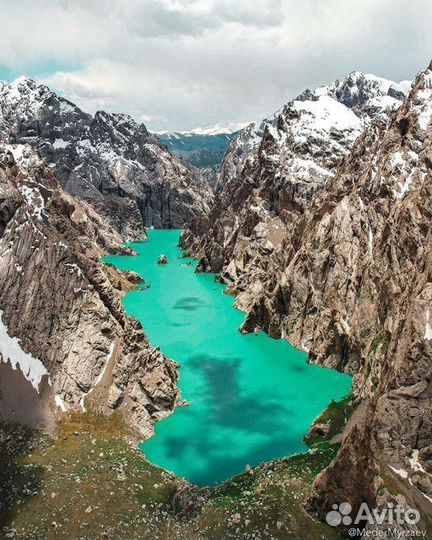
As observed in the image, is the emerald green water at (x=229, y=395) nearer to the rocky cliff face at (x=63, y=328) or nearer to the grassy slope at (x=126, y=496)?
the grassy slope at (x=126, y=496)

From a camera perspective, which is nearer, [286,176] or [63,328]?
[63,328]

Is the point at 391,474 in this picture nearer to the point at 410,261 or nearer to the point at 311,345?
the point at 410,261

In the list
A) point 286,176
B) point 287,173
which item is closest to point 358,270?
point 286,176

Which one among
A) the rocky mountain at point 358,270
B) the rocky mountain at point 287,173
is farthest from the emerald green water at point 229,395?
the rocky mountain at point 287,173

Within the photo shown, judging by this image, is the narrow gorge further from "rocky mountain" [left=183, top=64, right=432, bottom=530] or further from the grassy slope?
"rocky mountain" [left=183, top=64, right=432, bottom=530]

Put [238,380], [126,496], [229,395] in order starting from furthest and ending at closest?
[238,380]
[229,395]
[126,496]

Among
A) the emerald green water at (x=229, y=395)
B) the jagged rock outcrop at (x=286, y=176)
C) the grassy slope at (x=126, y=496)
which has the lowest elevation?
the grassy slope at (x=126, y=496)

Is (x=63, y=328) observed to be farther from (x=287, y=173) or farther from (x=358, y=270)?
(x=287, y=173)
